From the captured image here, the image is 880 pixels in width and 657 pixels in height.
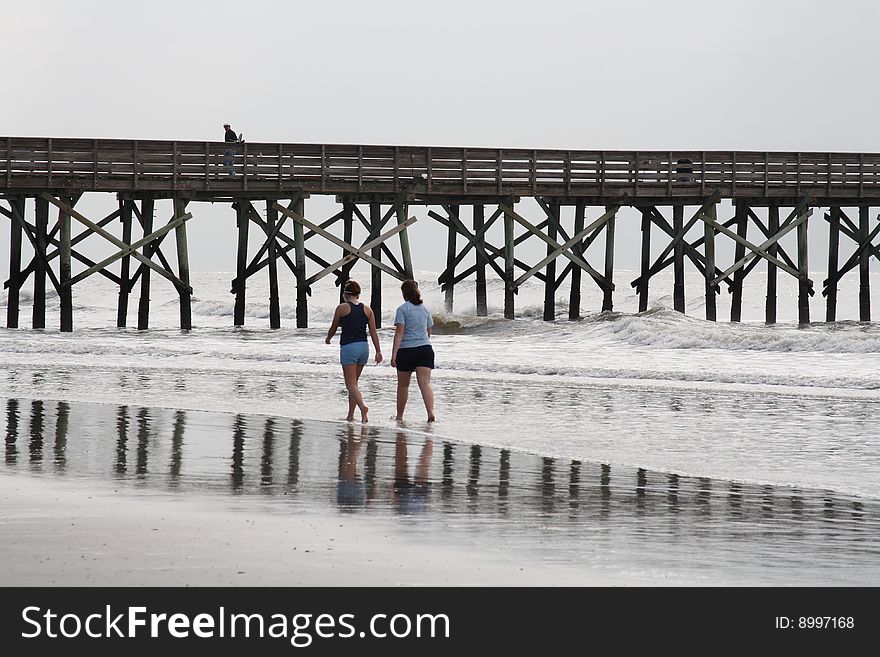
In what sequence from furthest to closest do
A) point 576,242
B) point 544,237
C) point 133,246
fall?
point 576,242
point 544,237
point 133,246

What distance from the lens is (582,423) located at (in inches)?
459

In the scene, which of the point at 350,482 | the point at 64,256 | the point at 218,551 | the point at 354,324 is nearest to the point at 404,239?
the point at 64,256

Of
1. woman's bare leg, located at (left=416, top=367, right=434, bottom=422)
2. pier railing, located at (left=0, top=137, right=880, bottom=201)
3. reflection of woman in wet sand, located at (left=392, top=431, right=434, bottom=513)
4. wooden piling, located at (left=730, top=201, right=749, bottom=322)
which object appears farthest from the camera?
wooden piling, located at (left=730, top=201, right=749, bottom=322)

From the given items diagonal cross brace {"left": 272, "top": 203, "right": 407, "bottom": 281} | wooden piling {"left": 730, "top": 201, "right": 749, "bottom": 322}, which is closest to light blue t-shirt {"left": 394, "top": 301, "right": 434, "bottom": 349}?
diagonal cross brace {"left": 272, "top": 203, "right": 407, "bottom": 281}

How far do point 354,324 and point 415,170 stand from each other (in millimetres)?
14708

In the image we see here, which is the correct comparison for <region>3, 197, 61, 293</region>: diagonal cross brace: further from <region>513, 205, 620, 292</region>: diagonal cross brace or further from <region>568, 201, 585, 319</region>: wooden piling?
<region>568, 201, 585, 319</region>: wooden piling

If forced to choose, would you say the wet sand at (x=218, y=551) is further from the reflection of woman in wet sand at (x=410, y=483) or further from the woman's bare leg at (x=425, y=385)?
the woman's bare leg at (x=425, y=385)

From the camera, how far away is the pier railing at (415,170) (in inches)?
980

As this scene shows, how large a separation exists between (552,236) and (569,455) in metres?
Answer: 19.4

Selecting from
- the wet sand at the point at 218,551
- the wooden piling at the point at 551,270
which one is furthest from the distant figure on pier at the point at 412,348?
the wooden piling at the point at 551,270

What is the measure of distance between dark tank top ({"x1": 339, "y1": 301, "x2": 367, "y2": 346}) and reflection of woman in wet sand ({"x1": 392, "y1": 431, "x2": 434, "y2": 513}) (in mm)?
2077

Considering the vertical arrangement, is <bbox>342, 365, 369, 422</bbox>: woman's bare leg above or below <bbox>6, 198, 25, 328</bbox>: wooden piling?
below

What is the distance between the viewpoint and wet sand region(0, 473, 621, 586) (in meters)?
5.28

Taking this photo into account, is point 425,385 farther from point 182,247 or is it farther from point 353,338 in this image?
point 182,247
